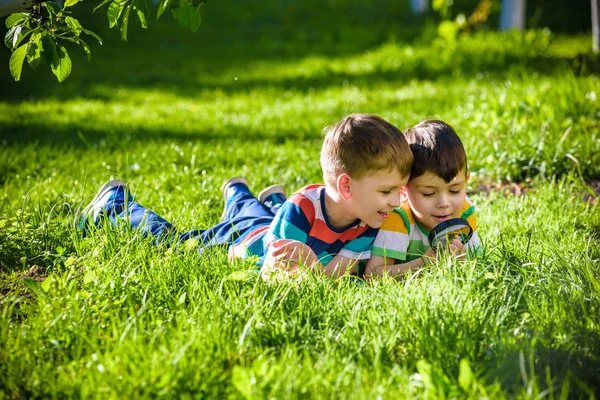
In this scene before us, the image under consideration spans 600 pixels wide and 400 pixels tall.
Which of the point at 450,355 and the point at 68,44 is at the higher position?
the point at 68,44

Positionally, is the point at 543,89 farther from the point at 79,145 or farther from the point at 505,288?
the point at 79,145

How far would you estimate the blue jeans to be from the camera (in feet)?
11.3

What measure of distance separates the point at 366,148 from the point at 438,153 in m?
0.37

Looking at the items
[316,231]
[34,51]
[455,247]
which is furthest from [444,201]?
[34,51]

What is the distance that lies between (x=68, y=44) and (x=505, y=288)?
11.6m

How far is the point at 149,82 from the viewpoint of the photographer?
31.3ft

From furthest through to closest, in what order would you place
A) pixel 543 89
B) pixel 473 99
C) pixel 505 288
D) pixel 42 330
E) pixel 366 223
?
pixel 473 99
pixel 543 89
pixel 366 223
pixel 505 288
pixel 42 330

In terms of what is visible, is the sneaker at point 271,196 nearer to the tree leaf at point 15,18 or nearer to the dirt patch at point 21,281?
the dirt patch at point 21,281

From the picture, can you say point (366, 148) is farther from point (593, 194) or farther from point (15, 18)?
point (593, 194)

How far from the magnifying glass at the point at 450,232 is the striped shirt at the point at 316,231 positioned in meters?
0.32

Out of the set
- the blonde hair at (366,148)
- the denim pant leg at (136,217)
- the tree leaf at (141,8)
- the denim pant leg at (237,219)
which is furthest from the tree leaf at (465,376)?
the tree leaf at (141,8)

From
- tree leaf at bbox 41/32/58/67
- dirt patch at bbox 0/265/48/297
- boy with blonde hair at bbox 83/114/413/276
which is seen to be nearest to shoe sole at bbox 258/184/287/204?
boy with blonde hair at bbox 83/114/413/276

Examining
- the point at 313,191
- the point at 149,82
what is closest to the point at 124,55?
the point at 149,82

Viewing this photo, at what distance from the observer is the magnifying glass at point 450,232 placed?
3106mm
